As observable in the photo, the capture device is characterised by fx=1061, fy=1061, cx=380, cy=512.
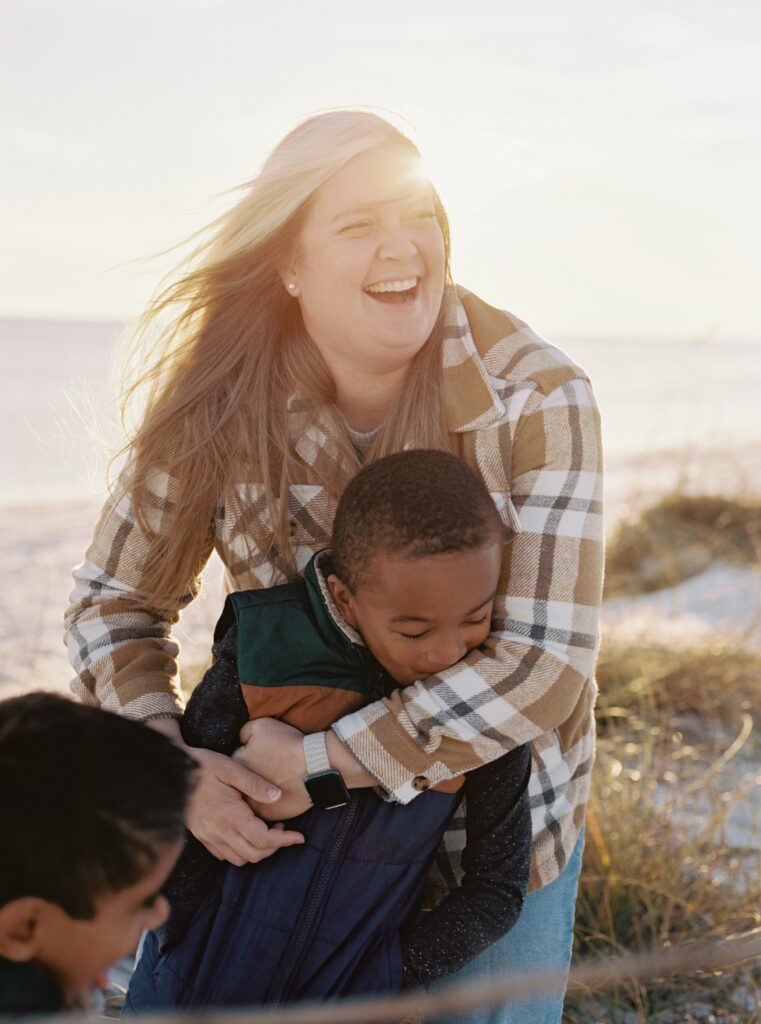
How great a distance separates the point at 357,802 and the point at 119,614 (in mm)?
793

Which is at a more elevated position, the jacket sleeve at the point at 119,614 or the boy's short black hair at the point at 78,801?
the boy's short black hair at the point at 78,801

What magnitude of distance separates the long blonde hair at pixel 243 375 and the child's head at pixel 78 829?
3.53ft

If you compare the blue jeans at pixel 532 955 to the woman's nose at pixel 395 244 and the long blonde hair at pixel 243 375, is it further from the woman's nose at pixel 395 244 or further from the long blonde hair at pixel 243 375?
the woman's nose at pixel 395 244

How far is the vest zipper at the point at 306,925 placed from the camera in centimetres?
183

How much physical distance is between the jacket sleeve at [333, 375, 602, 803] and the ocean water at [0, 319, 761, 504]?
3.50 feet

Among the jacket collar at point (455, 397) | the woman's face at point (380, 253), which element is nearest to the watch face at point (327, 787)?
the jacket collar at point (455, 397)

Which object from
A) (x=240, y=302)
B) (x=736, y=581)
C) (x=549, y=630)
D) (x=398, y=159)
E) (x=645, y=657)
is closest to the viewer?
(x=549, y=630)

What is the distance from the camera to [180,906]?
1937 mm

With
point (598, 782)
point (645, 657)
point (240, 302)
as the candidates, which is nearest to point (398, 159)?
point (240, 302)

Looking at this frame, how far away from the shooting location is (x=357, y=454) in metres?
2.48

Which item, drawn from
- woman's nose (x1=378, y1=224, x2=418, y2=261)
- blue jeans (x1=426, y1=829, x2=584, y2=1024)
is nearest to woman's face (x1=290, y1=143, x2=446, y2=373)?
woman's nose (x1=378, y1=224, x2=418, y2=261)

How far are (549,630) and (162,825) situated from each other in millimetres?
991

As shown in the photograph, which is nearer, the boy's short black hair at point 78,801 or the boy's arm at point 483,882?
the boy's short black hair at point 78,801

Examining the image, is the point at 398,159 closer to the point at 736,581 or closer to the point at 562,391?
the point at 562,391
